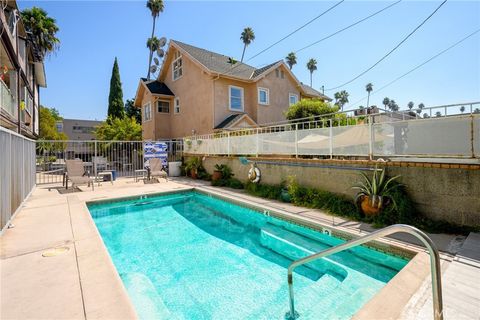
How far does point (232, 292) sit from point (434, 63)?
Result: 16266mm

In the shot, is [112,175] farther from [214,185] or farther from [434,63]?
[434,63]

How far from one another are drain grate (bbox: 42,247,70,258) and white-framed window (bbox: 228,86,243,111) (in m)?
14.5

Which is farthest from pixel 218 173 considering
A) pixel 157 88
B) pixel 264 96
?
pixel 157 88

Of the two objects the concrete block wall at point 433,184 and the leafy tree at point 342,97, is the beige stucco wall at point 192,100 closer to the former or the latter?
the concrete block wall at point 433,184

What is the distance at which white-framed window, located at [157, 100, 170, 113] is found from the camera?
2083 centimetres

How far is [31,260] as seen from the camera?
149 inches

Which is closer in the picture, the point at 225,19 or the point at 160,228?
the point at 160,228

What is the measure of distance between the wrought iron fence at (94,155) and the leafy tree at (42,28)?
28.8 feet

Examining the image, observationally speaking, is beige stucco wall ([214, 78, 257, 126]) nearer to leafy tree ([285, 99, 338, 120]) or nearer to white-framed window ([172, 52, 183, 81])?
leafy tree ([285, 99, 338, 120])

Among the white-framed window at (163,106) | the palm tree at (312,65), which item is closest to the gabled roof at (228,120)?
the white-framed window at (163,106)

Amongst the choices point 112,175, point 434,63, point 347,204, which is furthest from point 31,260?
point 434,63

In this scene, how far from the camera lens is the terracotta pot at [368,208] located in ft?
18.8

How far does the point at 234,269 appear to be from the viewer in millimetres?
4637

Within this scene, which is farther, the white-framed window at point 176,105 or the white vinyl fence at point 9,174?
the white-framed window at point 176,105
